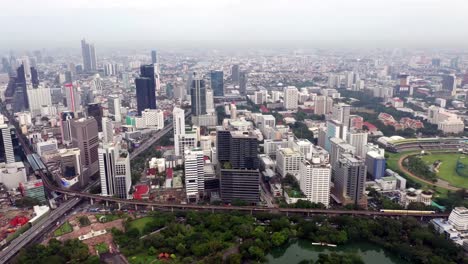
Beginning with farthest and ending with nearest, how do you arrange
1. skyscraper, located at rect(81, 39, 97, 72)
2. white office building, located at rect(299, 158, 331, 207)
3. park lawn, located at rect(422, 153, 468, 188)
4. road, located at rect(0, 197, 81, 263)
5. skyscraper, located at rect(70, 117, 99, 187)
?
1. skyscraper, located at rect(81, 39, 97, 72)
2. park lawn, located at rect(422, 153, 468, 188)
3. skyscraper, located at rect(70, 117, 99, 187)
4. white office building, located at rect(299, 158, 331, 207)
5. road, located at rect(0, 197, 81, 263)

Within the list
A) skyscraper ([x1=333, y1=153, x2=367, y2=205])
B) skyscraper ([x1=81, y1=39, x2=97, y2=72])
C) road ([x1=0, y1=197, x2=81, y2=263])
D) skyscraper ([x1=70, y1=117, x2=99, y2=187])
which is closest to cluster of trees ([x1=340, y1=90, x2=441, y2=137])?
skyscraper ([x1=333, y1=153, x2=367, y2=205])

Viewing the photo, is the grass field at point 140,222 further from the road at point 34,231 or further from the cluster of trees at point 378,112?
the cluster of trees at point 378,112

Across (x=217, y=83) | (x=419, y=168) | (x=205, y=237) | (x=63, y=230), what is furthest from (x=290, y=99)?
(x=63, y=230)

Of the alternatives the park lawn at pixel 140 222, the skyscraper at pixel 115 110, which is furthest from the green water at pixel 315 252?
the skyscraper at pixel 115 110

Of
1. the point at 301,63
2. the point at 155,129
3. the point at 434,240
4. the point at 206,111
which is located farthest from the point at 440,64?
the point at 434,240

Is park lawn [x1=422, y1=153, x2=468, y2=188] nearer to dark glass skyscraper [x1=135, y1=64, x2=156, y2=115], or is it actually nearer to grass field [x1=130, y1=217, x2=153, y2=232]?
grass field [x1=130, y1=217, x2=153, y2=232]
